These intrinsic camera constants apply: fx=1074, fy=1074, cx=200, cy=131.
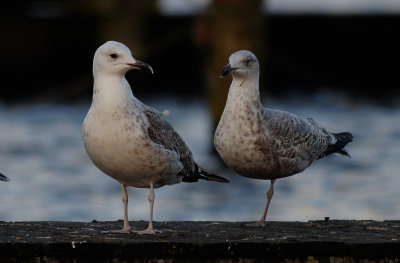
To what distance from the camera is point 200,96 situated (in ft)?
95.3

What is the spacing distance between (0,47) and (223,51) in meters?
13.6

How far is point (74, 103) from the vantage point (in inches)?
1087

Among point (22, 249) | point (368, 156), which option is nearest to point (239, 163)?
point (22, 249)

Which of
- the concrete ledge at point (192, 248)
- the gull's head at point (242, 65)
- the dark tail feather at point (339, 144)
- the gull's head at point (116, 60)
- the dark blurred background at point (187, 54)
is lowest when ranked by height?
the concrete ledge at point (192, 248)

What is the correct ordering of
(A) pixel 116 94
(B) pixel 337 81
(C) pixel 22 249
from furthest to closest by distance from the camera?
(B) pixel 337 81 < (A) pixel 116 94 < (C) pixel 22 249

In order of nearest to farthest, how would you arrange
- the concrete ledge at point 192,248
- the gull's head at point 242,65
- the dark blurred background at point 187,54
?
the concrete ledge at point 192,248, the gull's head at point 242,65, the dark blurred background at point 187,54

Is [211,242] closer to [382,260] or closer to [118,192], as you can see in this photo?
[382,260]

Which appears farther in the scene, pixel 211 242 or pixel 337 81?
pixel 337 81

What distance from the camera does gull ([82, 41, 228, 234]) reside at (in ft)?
21.9

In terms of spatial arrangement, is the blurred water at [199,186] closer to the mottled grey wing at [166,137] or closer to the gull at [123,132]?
the mottled grey wing at [166,137]

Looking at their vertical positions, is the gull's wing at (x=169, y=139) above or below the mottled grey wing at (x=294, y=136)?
below

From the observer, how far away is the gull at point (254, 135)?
7.60 m

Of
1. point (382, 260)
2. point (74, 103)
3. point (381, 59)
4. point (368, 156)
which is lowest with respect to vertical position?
point (382, 260)

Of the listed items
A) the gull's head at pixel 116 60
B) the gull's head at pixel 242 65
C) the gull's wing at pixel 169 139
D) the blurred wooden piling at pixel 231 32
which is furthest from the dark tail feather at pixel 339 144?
the blurred wooden piling at pixel 231 32
